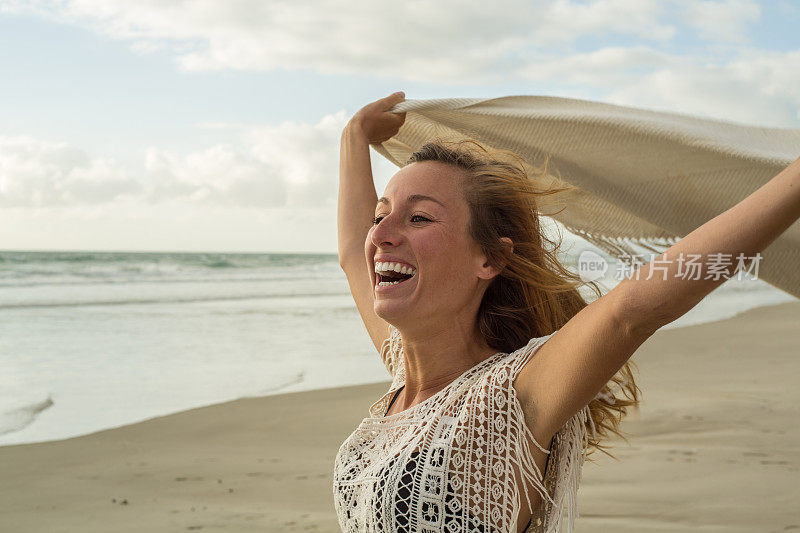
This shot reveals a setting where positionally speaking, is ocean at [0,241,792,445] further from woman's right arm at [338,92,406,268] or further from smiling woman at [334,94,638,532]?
woman's right arm at [338,92,406,268]

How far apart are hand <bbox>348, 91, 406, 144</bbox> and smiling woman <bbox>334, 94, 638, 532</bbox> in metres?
0.62

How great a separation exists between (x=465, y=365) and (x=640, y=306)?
67 centimetres

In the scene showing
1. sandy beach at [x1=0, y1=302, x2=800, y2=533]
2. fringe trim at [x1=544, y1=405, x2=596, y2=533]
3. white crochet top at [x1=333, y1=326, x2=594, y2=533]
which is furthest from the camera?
sandy beach at [x1=0, y1=302, x2=800, y2=533]

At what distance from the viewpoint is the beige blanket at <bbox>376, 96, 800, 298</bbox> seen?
7.38 feet

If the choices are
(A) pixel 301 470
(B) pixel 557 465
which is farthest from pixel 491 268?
(A) pixel 301 470

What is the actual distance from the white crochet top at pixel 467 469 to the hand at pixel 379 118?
1120 millimetres

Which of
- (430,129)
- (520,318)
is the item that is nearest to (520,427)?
(520,318)

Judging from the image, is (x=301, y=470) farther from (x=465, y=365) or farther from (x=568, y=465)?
(x=568, y=465)

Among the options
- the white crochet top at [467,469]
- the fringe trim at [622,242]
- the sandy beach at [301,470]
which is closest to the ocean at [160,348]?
the fringe trim at [622,242]

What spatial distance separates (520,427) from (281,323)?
1037 centimetres

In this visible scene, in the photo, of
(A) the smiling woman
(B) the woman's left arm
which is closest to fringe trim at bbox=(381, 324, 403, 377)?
(A) the smiling woman

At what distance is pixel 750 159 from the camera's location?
221cm

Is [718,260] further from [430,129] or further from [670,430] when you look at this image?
[670,430]

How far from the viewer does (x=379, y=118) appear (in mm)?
2682
